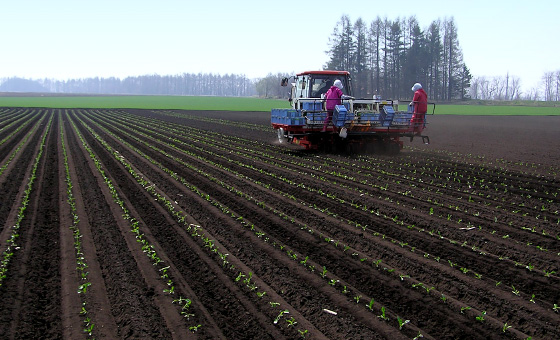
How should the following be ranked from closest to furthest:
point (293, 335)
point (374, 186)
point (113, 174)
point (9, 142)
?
point (293, 335) < point (374, 186) < point (113, 174) < point (9, 142)

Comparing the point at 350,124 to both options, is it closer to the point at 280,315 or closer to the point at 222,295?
the point at 222,295

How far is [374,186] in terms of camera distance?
479 inches

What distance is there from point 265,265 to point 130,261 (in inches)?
70.7

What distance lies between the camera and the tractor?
696 inches

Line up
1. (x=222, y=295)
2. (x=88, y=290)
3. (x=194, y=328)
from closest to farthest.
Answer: (x=194, y=328) → (x=222, y=295) → (x=88, y=290)

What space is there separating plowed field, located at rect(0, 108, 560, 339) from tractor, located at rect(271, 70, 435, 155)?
3091 millimetres

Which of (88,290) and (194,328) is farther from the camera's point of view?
(88,290)

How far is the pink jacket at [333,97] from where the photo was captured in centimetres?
1770

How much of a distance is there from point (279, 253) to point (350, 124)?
1074 cm

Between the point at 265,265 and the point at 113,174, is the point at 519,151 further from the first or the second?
the point at 265,265

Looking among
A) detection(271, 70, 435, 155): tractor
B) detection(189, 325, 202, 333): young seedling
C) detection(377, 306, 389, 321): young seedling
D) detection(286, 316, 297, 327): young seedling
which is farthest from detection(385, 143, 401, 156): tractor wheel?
detection(189, 325, 202, 333): young seedling

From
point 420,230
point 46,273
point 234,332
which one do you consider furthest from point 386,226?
point 46,273

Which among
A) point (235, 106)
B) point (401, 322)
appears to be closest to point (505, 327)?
point (401, 322)

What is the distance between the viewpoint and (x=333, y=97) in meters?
17.8
